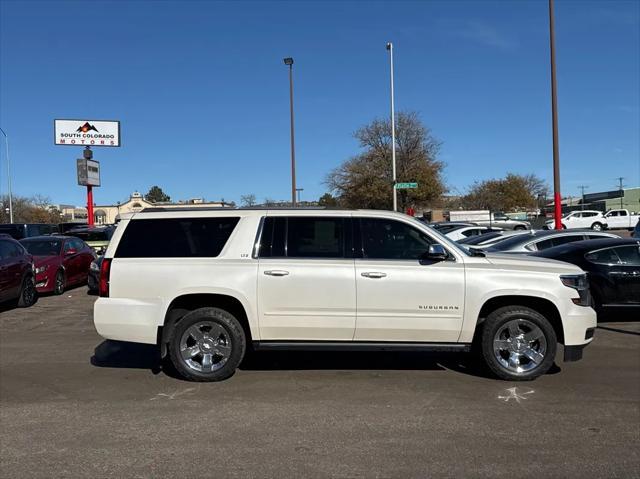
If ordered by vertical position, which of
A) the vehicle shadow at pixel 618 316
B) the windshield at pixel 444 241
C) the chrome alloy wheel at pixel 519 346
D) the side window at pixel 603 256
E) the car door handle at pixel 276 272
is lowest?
the vehicle shadow at pixel 618 316

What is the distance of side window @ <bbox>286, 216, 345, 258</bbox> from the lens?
599 cm

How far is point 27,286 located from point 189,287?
25.8 feet

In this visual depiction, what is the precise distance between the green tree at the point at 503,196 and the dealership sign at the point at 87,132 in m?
53.6

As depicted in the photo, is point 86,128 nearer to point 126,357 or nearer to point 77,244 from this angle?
point 77,244

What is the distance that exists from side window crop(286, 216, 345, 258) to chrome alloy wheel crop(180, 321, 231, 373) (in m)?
1.17

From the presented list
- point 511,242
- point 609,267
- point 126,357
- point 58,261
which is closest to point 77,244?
point 58,261

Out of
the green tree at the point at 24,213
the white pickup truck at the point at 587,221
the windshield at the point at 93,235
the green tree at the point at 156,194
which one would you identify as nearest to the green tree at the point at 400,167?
the white pickup truck at the point at 587,221

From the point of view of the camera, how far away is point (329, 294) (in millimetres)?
5805

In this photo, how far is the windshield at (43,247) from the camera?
562 inches

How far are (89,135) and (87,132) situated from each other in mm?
198

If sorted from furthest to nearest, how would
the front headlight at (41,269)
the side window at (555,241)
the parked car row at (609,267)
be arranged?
the front headlight at (41,269)
the side window at (555,241)
the parked car row at (609,267)

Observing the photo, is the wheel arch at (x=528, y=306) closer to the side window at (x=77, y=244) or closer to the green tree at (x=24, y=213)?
the side window at (x=77, y=244)

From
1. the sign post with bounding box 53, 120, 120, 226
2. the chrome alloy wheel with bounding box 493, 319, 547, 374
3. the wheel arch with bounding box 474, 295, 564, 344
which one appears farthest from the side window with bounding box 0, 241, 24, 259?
the sign post with bounding box 53, 120, 120, 226

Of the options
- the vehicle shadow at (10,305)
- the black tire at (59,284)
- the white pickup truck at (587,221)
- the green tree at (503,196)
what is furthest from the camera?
the green tree at (503,196)
